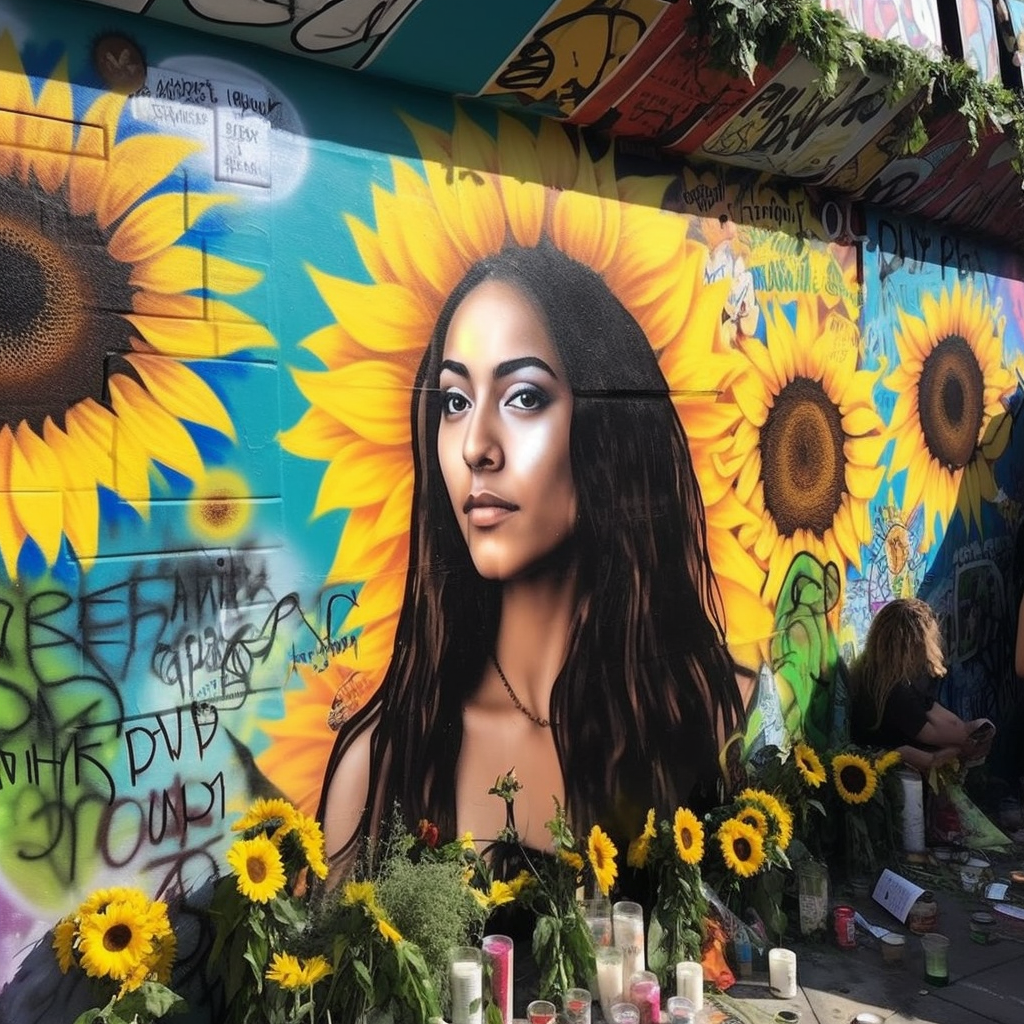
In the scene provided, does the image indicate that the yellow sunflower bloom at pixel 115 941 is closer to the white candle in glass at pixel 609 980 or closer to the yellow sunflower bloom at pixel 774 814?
the white candle in glass at pixel 609 980

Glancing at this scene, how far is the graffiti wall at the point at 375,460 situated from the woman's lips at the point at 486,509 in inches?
0.5

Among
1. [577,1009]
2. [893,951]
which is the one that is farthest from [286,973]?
[893,951]

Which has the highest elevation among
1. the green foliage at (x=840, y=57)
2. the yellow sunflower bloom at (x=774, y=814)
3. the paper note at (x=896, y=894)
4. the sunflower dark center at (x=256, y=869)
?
the green foliage at (x=840, y=57)

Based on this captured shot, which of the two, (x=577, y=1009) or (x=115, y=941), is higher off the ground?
(x=115, y=941)

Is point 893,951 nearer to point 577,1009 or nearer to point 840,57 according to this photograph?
point 577,1009

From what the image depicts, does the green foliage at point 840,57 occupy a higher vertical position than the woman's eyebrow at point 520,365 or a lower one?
higher

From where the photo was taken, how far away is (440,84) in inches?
162

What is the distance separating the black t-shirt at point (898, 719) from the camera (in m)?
5.85

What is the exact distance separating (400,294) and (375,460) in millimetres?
724

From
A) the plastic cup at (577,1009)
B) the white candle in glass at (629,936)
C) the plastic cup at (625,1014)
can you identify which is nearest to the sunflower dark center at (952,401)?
the white candle in glass at (629,936)

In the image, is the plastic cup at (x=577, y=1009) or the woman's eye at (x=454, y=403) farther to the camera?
the woman's eye at (x=454, y=403)

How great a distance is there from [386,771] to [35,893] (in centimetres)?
140

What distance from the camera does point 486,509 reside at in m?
4.43

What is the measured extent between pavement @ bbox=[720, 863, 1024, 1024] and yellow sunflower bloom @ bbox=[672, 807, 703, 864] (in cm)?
62
